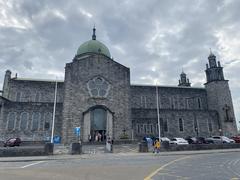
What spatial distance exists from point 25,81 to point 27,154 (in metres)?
25.2

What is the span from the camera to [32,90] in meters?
42.3

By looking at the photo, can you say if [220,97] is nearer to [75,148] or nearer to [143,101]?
[143,101]

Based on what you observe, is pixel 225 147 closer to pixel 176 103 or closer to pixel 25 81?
pixel 176 103

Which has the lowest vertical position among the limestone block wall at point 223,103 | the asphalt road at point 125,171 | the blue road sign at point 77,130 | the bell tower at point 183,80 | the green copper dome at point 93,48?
the asphalt road at point 125,171

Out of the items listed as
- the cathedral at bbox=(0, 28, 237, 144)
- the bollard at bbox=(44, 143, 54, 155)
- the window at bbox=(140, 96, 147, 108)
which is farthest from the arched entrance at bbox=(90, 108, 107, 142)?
the window at bbox=(140, 96, 147, 108)

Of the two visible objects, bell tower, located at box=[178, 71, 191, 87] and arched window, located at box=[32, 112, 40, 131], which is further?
bell tower, located at box=[178, 71, 191, 87]

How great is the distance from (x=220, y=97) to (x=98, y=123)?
29865 mm

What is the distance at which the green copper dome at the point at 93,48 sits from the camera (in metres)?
44.0

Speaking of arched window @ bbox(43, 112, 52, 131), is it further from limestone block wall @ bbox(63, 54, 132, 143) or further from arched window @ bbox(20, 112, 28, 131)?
limestone block wall @ bbox(63, 54, 132, 143)

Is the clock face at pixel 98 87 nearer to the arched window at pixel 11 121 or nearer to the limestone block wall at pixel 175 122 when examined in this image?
the limestone block wall at pixel 175 122

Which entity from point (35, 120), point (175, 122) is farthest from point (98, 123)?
point (175, 122)

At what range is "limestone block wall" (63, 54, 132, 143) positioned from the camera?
3372 cm

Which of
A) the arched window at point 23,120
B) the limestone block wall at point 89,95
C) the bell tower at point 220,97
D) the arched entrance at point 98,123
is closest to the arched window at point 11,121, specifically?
the arched window at point 23,120

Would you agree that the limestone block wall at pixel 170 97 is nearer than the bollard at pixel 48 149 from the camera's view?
No
